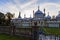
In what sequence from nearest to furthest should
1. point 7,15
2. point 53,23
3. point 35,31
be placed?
point 35,31 → point 53,23 → point 7,15

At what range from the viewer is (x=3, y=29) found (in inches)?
1022

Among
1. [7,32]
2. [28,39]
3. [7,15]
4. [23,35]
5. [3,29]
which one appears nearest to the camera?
[28,39]

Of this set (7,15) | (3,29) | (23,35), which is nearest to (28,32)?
(23,35)

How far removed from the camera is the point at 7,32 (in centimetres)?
2409

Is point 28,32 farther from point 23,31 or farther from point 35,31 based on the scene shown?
point 35,31

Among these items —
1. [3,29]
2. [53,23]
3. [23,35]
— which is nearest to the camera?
[23,35]

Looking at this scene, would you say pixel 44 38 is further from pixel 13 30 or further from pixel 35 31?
pixel 13 30

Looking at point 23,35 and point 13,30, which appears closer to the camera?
point 23,35

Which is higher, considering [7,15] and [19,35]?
[7,15]

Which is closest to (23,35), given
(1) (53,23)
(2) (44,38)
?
(2) (44,38)

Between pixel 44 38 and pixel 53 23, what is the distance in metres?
32.1

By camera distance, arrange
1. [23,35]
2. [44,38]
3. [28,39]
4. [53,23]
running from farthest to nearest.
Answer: [53,23] → [23,35] → [28,39] → [44,38]

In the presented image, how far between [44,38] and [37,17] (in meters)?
39.5

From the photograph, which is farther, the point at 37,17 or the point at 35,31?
the point at 37,17
